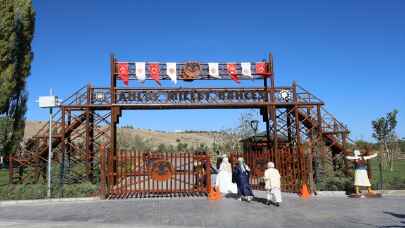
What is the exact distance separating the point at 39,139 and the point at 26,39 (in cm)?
724

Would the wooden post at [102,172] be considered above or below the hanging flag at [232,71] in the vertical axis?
below

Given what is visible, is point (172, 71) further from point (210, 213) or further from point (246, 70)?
point (210, 213)

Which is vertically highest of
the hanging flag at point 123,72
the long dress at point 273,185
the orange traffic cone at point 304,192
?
the hanging flag at point 123,72

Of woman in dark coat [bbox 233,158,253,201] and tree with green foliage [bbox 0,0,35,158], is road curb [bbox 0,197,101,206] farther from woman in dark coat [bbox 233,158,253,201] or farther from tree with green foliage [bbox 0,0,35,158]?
tree with green foliage [bbox 0,0,35,158]

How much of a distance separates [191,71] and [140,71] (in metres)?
3.04

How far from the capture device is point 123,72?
23.5m

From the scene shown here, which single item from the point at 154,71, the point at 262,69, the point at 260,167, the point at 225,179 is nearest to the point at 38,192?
the point at 225,179

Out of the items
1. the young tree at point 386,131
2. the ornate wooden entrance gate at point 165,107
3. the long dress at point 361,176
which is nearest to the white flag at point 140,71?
the ornate wooden entrance gate at point 165,107

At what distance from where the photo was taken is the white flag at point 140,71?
A: 23.6 m

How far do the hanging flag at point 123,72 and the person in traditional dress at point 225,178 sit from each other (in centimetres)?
890

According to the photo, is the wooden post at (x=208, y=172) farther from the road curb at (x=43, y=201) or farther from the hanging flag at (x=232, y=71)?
the hanging flag at (x=232, y=71)

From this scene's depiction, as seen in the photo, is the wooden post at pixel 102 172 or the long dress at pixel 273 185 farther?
the wooden post at pixel 102 172

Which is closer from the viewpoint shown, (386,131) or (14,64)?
(14,64)

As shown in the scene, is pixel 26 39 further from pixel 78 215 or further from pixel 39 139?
pixel 78 215
